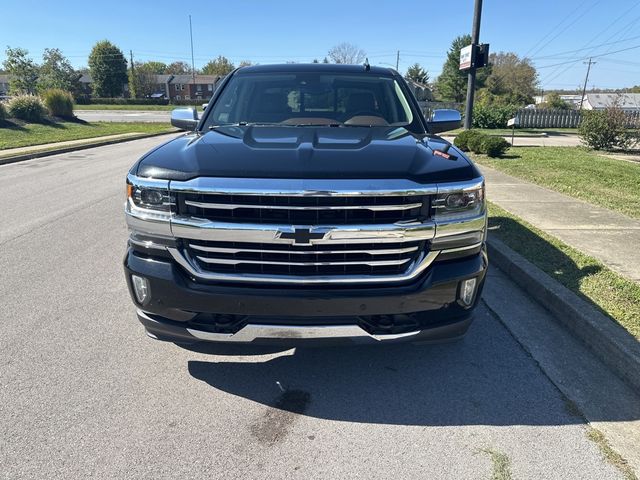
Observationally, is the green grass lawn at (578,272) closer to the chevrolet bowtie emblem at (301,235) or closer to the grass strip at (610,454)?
the grass strip at (610,454)

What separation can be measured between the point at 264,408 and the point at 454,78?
209 ft

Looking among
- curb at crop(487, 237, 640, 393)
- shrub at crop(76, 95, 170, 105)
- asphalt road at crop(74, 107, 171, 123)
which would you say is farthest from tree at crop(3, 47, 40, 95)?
curb at crop(487, 237, 640, 393)

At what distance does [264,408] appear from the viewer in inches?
111

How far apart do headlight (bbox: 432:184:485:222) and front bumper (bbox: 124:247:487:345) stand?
10.3 inches

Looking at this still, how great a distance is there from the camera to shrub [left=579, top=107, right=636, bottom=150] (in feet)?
45.6

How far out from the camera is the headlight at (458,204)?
2613mm

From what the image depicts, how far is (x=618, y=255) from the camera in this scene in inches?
194

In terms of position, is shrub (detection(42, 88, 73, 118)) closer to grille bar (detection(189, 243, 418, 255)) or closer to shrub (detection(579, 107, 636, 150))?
shrub (detection(579, 107, 636, 150))

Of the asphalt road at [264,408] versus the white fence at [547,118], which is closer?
the asphalt road at [264,408]

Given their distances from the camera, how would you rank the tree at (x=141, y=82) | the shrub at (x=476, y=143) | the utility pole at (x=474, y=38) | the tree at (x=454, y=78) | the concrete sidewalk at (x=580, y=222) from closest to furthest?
the concrete sidewalk at (x=580, y=222) → the shrub at (x=476, y=143) → the utility pole at (x=474, y=38) → the tree at (x=454, y=78) → the tree at (x=141, y=82)

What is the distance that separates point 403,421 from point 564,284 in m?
→ 2.27

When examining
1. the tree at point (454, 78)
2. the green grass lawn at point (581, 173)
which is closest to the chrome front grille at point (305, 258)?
the green grass lawn at point (581, 173)

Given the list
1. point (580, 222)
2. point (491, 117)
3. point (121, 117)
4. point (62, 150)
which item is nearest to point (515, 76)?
point (491, 117)

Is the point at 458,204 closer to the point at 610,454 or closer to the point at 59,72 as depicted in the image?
the point at 610,454
